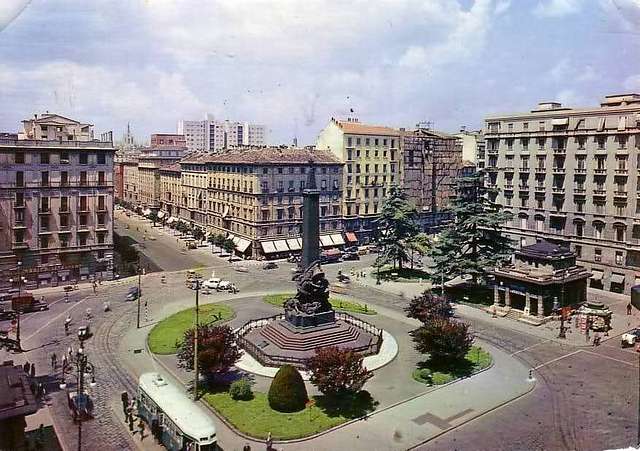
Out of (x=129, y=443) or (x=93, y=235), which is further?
(x=93, y=235)

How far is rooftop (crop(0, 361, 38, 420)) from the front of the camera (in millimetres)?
19188

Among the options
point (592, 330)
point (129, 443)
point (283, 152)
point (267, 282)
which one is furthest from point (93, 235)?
point (592, 330)

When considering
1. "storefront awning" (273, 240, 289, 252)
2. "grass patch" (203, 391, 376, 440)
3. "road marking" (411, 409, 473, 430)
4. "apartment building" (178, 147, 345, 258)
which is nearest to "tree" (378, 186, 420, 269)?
"apartment building" (178, 147, 345, 258)

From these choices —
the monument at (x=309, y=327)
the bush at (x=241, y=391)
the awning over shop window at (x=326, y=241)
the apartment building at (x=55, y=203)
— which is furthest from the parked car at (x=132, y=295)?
the awning over shop window at (x=326, y=241)

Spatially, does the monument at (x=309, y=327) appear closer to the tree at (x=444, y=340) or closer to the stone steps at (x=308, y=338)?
the stone steps at (x=308, y=338)

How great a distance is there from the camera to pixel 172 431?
22891 mm

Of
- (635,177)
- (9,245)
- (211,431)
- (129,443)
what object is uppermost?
(635,177)

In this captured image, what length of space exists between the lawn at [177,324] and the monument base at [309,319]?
8200 millimetres

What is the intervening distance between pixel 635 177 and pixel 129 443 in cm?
4875

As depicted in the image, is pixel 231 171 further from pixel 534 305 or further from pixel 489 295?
pixel 534 305

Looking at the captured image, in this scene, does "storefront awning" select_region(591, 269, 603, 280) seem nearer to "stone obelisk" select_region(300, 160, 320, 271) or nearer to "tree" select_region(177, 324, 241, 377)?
"stone obelisk" select_region(300, 160, 320, 271)

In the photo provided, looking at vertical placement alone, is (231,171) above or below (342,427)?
above

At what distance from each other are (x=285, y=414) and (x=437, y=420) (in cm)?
Answer: 756

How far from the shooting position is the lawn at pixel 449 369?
104 feet
